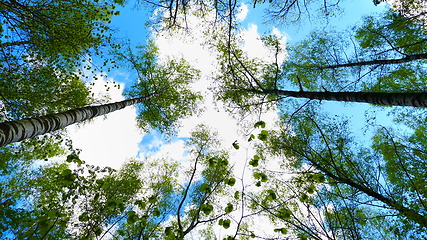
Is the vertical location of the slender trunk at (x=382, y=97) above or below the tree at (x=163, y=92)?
below

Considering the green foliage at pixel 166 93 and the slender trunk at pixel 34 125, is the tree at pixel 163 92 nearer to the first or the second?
the green foliage at pixel 166 93

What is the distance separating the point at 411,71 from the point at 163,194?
1139 cm

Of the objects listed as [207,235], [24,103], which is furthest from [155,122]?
[207,235]

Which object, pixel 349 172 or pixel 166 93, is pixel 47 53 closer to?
pixel 166 93

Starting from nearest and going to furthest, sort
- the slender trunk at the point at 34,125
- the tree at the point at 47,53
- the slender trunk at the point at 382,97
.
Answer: the slender trunk at the point at 34,125 → the slender trunk at the point at 382,97 → the tree at the point at 47,53

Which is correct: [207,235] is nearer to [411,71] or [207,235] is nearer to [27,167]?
[27,167]

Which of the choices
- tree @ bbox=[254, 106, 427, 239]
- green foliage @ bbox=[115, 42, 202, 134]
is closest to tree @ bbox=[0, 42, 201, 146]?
green foliage @ bbox=[115, 42, 202, 134]

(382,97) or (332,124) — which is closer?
(382,97)

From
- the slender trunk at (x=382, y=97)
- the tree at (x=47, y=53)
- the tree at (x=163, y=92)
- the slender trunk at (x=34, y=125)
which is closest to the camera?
the slender trunk at (x=34, y=125)

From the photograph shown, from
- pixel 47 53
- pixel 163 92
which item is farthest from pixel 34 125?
pixel 163 92

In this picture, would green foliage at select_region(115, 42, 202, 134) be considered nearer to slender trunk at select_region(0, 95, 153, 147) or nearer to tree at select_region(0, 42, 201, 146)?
tree at select_region(0, 42, 201, 146)

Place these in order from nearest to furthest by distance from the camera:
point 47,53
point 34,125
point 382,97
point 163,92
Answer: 1. point 34,125
2. point 382,97
3. point 47,53
4. point 163,92

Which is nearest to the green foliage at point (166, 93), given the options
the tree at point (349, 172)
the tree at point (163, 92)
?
the tree at point (163, 92)

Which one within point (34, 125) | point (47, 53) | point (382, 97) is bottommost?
point (34, 125)
